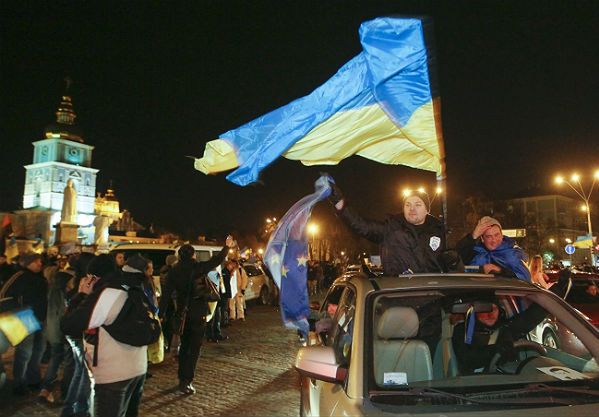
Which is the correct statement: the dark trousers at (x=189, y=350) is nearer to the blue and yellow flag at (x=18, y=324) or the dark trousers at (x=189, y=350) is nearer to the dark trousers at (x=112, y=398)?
the blue and yellow flag at (x=18, y=324)

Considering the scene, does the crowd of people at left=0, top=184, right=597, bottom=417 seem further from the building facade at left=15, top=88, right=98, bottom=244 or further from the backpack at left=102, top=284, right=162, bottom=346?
the building facade at left=15, top=88, right=98, bottom=244

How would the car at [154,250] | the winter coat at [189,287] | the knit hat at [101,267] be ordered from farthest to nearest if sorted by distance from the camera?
1. the car at [154,250]
2. the winter coat at [189,287]
3. the knit hat at [101,267]

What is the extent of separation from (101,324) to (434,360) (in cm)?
261

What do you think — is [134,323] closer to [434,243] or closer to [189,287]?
[434,243]

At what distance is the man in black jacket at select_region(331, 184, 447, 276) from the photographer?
4.45 metres

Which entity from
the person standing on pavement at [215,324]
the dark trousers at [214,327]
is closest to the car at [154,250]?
the person standing on pavement at [215,324]

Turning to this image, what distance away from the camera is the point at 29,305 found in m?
6.91

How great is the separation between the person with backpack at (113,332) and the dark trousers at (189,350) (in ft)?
9.53

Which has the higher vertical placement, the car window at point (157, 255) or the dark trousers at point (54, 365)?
the car window at point (157, 255)

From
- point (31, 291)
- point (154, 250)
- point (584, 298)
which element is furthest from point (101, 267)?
point (584, 298)

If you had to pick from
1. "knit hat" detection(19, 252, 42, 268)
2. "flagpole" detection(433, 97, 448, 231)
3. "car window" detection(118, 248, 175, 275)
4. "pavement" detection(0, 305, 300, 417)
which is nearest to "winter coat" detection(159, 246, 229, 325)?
"pavement" detection(0, 305, 300, 417)

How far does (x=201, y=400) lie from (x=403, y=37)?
5387 millimetres

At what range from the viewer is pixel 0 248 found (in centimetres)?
756

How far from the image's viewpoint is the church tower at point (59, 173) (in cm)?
10369
